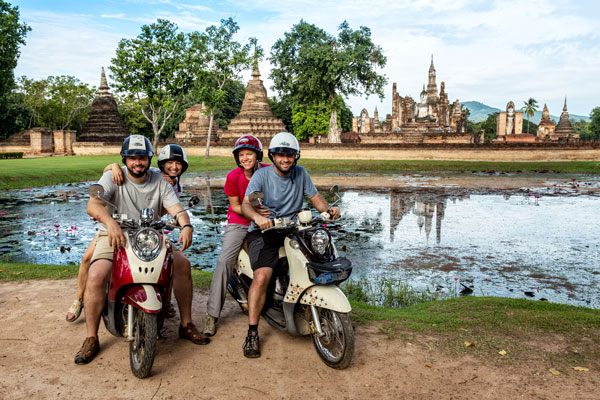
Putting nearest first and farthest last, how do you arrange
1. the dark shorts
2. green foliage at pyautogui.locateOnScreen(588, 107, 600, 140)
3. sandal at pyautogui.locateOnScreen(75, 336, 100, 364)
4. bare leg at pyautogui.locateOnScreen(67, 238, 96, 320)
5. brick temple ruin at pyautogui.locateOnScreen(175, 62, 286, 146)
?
sandal at pyautogui.locateOnScreen(75, 336, 100, 364), the dark shorts, bare leg at pyautogui.locateOnScreen(67, 238, 96, 320), brick temple ruin at pyautogui.locateOnScreen(175, 62, 286, 146), green foliage at pyautogui.locateOnScreen(588, 107, 600, 140)

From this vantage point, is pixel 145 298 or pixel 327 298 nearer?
pixel 145 298

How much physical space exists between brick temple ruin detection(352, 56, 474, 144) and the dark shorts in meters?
32.6

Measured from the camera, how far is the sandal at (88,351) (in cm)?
339

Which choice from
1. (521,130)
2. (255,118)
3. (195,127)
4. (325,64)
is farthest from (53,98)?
(521,130)

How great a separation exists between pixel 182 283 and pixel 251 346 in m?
0.75

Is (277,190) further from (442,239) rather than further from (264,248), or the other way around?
(442,239)

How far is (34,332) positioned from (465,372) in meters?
3.33

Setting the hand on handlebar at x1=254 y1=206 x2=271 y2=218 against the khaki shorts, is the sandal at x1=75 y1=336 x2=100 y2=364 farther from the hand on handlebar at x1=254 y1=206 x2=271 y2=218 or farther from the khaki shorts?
the hand on handlebar at x1=254 y1=206 x2=271 y2=218

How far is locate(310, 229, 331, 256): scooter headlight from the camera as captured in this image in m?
3.34

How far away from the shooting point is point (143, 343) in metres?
3.24

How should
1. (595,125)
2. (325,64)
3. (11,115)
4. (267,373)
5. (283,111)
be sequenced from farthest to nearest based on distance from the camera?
(595,125), (283,111), (11,115), (325,64), (267,373)

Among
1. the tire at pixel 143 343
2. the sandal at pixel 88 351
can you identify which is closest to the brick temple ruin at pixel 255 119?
the sandal at pixel 88 351

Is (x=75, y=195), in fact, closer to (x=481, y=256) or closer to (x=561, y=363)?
(x=481, y=256)

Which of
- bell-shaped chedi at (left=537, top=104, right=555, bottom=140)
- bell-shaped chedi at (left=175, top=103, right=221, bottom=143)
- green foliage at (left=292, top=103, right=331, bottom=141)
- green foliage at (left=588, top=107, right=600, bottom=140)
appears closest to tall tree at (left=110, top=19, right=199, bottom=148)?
bell-shaped chedi at (left=175, top=103, right=221, bottom=143)
